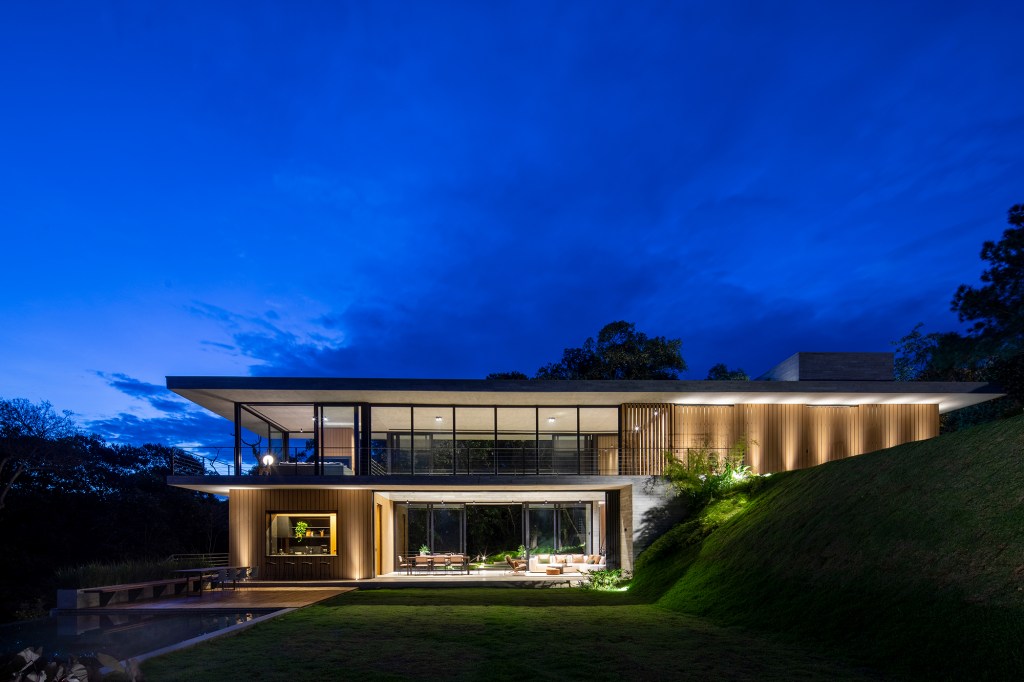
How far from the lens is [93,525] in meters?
32.2

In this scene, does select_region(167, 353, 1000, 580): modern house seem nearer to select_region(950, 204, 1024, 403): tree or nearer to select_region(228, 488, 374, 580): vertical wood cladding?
select_region(228, 488, 374, 580): vertical wood cladding

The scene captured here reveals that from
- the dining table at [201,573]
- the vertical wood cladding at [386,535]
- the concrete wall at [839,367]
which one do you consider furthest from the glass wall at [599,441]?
the dining table at [201,573]

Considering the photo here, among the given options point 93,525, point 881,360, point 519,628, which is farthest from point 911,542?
point 93,525

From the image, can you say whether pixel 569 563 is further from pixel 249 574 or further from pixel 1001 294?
pixel 1001 294

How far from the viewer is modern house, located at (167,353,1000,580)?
17.4m

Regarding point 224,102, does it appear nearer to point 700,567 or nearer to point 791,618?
point 700,567

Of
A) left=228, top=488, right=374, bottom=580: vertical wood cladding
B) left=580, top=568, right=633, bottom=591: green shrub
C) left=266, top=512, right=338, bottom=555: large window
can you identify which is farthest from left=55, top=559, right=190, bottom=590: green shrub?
left=580, top=568, right=633, bottom=591: green shrub

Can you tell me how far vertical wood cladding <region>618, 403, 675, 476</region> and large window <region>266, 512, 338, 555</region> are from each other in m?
7.53

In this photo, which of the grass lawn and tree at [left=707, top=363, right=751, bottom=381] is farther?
tree at [left=707, top=363, right=751, bottom=381]

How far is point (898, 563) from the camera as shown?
809cm

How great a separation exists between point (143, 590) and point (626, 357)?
851 inches

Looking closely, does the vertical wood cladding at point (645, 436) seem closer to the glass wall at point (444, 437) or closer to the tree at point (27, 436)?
the glass wall at point (444, 437)

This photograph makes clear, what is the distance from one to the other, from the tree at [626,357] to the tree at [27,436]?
21.6 metres

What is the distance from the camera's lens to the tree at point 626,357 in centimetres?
3191
